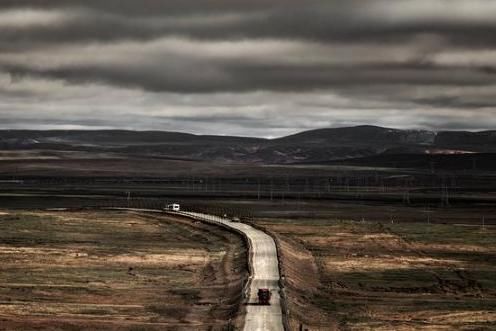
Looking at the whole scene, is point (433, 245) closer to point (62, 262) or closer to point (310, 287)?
point (310, 287)

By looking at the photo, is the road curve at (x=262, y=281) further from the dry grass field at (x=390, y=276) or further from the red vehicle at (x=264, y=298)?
the dry grass field at (x=390, y=276)

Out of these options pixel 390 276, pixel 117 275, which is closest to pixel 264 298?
pixel 117 275

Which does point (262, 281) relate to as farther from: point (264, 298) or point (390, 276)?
point (390, 276)

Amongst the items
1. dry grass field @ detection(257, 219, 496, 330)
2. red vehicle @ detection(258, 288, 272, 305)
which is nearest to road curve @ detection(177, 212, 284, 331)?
red vehicle @ detection(258, 288, 272, 305)

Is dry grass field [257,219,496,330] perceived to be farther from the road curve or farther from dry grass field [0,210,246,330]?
dry grass field [0,210,246,330]

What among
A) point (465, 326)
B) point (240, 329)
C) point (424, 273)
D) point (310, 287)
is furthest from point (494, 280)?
point (240, 329)

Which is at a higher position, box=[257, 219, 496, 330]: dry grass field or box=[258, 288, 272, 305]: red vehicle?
box=[258, 288, 272, 305]: red vehicle
